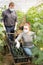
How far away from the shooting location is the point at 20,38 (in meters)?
5.91

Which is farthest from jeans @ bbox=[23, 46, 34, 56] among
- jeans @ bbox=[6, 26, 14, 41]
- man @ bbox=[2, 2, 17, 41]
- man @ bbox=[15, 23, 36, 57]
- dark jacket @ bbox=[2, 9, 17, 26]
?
dark jacket @ bbox=[2, 9, 17, 26]

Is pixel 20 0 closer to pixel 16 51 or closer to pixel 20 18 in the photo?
pixel 20 18

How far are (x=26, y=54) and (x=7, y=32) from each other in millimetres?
1534

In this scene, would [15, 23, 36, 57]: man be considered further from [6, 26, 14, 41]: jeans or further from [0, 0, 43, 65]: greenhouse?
[6, 26, 14, 41]: jeans

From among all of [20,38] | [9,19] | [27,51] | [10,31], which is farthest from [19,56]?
[9,19]

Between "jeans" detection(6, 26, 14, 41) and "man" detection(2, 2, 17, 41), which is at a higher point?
"man" detection(2, 2, 17, 41)

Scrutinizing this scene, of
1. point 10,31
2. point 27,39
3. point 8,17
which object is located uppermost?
point 8,17

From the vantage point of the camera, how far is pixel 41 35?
4770 millimetres

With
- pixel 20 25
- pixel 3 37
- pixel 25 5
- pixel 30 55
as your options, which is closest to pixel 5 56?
pixel 3 37

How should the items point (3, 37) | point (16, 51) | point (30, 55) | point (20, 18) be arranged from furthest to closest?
1. point (20, 18)
2. point (3, 37)
3. point (16, 51)
4. point (30, 55)

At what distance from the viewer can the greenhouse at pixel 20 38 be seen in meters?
5.20

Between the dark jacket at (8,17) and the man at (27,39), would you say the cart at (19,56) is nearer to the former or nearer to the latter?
the man at (27,39)

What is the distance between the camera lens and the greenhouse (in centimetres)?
520

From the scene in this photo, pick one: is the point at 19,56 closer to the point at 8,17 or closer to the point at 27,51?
the point at 27,51
